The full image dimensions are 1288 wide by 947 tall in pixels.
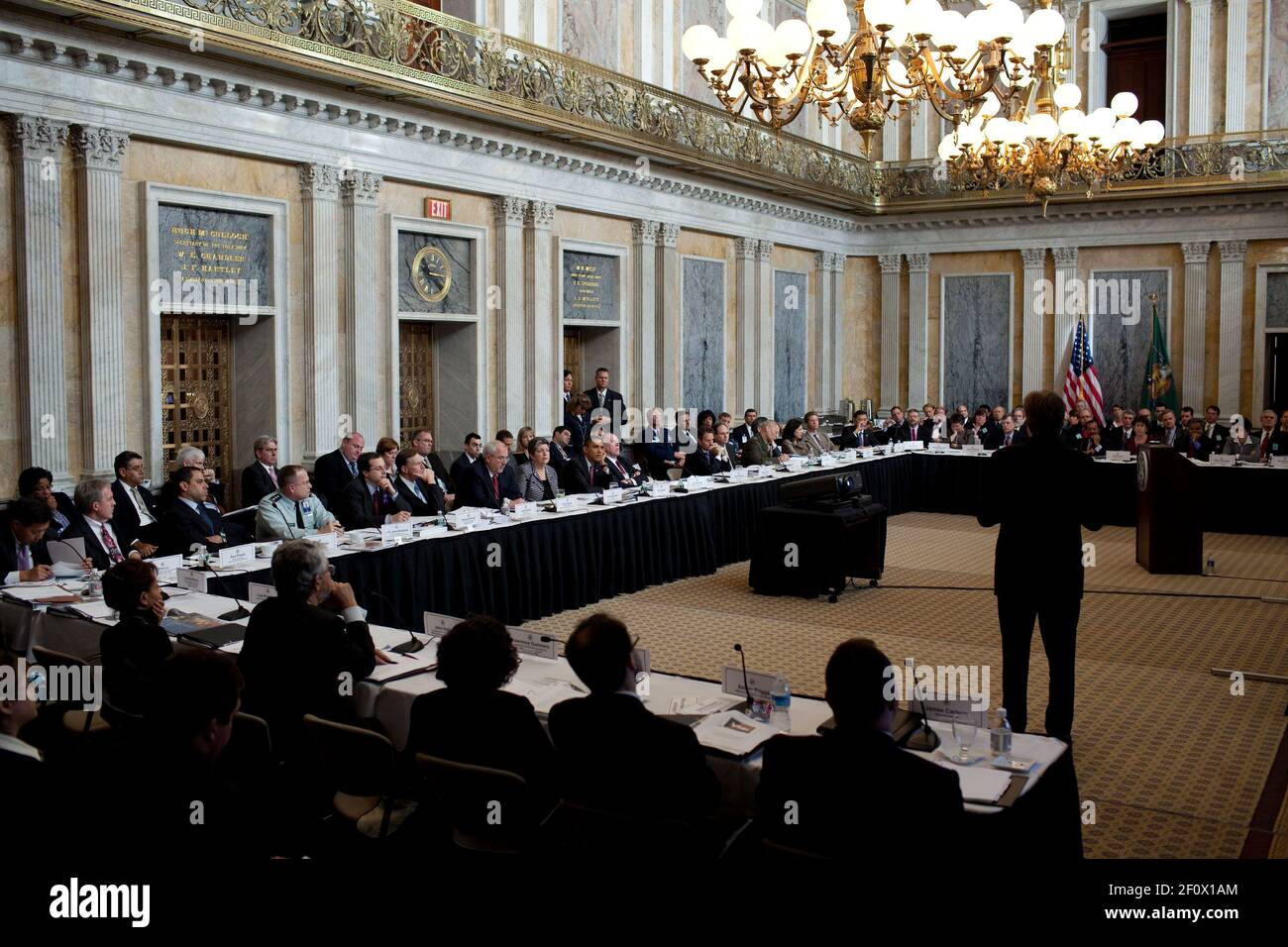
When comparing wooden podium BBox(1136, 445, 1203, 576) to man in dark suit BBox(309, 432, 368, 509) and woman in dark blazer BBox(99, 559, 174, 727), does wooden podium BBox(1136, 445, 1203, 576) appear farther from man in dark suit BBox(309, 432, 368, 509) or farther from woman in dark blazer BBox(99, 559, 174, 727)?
woman in dark blazer BBox(99, 559, 174, 727)

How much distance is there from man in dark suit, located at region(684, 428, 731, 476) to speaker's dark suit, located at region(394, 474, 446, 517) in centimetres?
349

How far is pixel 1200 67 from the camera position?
60.3ft

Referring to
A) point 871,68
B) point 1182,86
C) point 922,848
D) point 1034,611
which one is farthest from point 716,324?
point 922,848

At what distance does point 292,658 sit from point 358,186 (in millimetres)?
8308

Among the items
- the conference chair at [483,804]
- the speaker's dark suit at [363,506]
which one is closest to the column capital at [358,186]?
the speaker's dark suit at [363,506]

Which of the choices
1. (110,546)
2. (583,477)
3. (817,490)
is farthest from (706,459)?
(110,546)

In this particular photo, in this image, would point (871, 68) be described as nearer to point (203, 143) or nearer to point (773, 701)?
point (773, 701)

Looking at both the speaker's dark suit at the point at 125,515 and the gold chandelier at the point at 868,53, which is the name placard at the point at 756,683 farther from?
the speaker's dark suit at the point at 125,515

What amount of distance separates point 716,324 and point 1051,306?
618cm

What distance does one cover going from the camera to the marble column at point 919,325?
Answer: 20.8m

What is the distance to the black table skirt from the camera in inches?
298

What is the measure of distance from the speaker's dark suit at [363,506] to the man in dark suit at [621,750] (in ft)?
17.0

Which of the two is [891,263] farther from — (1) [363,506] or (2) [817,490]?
(1) [363,506]

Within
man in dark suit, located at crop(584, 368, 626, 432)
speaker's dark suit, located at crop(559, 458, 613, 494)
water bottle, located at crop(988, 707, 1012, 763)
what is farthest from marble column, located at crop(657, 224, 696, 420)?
water bottle, located at crop(988, 707, 1012, 763)
